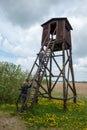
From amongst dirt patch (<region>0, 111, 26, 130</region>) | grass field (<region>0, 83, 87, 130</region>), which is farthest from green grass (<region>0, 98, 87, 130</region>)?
dirt patch (<region>0, 111, 26, 130</region>)

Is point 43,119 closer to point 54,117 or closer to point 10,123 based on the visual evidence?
point 54,117

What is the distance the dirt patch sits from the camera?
13819 millimetres

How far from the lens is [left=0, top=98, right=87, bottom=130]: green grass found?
1439cm

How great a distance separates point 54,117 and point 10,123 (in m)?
3.21

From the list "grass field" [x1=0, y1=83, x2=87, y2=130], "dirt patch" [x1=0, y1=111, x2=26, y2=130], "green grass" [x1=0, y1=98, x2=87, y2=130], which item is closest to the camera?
"dirt patch" [x1=0, y1=111, x2=26, y2=130]

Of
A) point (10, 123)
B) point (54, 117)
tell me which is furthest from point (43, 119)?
point (10, 123)

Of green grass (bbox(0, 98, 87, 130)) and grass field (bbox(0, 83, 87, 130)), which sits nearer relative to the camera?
grass field (bbox(0, 83, 87, 130))

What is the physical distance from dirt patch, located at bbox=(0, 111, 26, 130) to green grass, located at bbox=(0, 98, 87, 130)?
1.31 feet

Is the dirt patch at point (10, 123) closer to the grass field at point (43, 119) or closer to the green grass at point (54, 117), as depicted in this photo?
the grass field at point (43, 119)

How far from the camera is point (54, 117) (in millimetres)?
15898

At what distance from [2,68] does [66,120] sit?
10172mm

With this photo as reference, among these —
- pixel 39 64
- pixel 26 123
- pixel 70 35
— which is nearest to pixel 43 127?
pixel 26 123

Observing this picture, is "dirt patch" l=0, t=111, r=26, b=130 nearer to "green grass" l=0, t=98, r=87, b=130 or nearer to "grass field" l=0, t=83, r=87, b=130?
"grass field" l=0, t=83, r=87, b=130

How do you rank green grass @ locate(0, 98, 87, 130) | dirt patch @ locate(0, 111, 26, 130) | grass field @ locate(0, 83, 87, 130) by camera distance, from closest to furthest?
dirt patch @ locate(0, 111, 26, 130), grass field @ locate(0, 83, 87, 130), green grass @ locate(0, 98, 87, 130)
